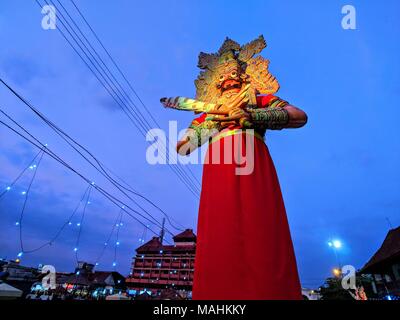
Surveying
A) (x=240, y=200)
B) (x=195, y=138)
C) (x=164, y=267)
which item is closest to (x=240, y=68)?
(x=195, y=138)

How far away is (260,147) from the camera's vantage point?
5.82ft

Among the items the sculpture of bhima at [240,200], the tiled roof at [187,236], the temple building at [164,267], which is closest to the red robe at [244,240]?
the sculpture of bhima at [240,200]

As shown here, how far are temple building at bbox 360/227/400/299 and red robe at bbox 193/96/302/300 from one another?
56.0 feet

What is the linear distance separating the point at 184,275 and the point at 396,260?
88.0 feet

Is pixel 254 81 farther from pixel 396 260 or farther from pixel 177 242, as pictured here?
pixel 177 242

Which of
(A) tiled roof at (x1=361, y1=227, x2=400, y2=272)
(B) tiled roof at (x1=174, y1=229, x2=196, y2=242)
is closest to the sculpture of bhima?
(A) tiled roof at (x1=361, y1=227, x2=400, y2=272)

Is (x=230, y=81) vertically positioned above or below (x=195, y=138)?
above

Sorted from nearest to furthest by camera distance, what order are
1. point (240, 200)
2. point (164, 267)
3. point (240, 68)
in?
point (240, 200) → point (240, 68) → point (164, 267)

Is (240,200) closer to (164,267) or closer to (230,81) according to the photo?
(230,81)

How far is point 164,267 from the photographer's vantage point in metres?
36.5

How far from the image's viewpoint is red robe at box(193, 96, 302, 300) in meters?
1.22

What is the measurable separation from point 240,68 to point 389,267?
19696mm
